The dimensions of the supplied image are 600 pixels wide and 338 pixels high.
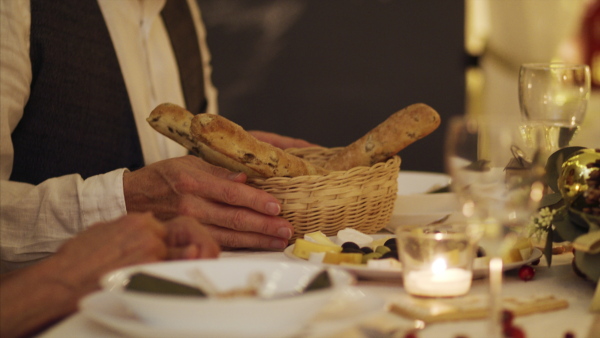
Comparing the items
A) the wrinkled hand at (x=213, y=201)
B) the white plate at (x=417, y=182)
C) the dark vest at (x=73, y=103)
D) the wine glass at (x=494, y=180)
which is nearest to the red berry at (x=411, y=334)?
the wine glass at (x=494, y=180)

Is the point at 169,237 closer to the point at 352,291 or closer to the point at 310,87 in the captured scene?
the point at 352,291

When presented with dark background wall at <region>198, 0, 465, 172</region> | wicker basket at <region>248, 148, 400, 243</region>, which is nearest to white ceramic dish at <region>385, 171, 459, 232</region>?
wicker basket at <region>248, 148, 400, 243</region>

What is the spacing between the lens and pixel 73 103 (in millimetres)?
1458

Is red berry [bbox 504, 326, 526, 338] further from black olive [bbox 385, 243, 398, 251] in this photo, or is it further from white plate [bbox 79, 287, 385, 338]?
black olive [bbox 385, 243, 398, 251]

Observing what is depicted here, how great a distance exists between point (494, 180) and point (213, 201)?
0.48 metres

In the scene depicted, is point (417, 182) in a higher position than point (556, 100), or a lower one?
lower

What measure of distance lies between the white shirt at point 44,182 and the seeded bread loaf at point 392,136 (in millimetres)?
397

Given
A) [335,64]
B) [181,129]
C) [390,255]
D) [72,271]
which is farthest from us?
[335,64]

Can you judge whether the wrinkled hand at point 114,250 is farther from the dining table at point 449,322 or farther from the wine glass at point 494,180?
the wine glass at point 494,180

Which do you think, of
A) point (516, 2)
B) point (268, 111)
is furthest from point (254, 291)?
point (516, 2)

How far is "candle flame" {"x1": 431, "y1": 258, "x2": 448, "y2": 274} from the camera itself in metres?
0.67

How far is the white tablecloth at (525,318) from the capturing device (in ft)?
1.75

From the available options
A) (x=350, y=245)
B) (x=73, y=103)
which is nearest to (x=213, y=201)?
(x=350, y=245)

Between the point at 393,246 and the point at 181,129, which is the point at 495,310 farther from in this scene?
the point at 181,129
